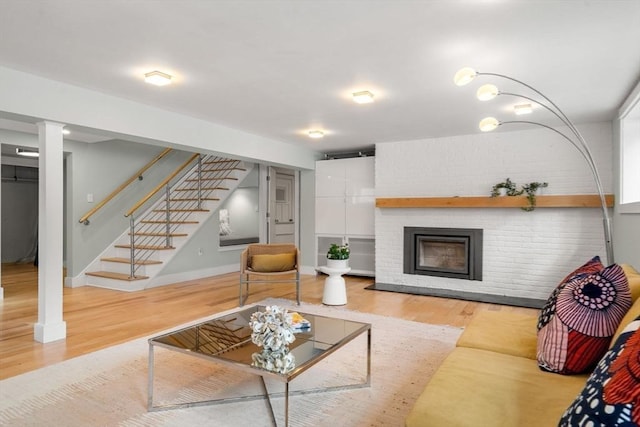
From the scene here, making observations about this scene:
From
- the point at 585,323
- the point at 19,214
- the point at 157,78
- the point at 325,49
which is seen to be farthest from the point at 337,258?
the point at 19,214

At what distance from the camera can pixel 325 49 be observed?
258 cm

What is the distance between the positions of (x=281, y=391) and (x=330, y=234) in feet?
14.5

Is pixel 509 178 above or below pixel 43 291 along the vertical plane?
above

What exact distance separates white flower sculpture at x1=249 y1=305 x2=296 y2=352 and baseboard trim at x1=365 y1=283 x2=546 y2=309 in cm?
367

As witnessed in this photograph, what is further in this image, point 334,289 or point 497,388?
point 334,289

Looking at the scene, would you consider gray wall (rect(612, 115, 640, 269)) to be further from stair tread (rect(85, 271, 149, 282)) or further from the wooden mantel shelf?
stair tread (rect(85, 271, 149, 282))

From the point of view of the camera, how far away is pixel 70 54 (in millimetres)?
2693

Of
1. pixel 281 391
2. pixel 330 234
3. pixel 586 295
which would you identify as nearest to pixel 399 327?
pixel 281 391

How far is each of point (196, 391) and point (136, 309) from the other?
234 cm

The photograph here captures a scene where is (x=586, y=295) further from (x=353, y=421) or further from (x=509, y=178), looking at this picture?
(x=509, y=178)

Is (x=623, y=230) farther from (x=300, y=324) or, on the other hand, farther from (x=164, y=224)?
(x=164, y=224)

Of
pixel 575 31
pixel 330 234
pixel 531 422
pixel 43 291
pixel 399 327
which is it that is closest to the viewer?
pixel 531 422

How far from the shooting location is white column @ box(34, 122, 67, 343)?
3229 mm

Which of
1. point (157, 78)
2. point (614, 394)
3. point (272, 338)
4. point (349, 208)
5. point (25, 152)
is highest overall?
point (157, 78)
